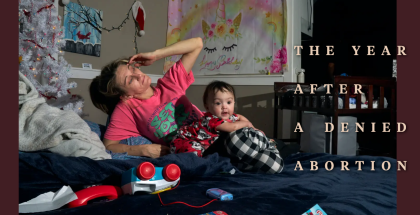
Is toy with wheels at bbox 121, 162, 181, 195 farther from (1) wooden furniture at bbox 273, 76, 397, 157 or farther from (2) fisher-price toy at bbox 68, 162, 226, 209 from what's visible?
(1) wooden furniture at bbox 273, 76, 397, 157

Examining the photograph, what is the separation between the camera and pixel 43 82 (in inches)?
77.7

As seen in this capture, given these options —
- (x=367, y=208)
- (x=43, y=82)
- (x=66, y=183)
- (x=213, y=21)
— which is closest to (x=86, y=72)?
(x=43, y=82)

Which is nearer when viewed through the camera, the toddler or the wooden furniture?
the toddler

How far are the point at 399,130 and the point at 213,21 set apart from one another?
2639 millimetres

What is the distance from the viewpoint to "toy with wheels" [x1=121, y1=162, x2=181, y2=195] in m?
0.85

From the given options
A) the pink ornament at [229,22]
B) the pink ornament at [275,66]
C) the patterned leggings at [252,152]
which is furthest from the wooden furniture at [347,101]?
the pink ornament at [229,22]

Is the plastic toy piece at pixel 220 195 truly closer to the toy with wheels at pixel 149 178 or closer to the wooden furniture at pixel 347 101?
the toy with wheels at pixel 149 178

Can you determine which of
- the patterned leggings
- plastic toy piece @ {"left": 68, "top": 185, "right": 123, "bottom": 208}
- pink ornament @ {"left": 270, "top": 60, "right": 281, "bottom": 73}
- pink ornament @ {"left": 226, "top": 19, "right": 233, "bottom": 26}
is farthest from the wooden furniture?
plastic toy piece @ {"left": 68, "top": 185, "right": 123, "bottom": 208}

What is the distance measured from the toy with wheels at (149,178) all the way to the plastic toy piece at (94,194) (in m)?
0.03

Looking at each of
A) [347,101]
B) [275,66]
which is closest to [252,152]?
[347,101]

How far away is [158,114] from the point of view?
4.95ft

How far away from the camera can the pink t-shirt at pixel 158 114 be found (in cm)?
151

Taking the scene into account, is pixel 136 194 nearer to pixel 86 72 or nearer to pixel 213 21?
pixel 86 72

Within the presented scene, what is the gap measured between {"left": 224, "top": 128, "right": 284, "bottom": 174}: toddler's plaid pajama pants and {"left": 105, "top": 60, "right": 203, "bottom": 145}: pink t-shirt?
0.43m
